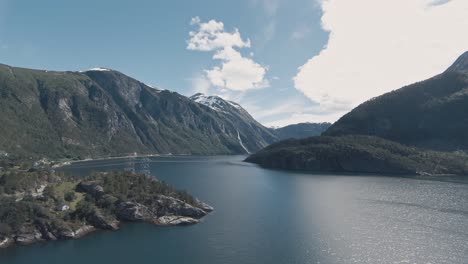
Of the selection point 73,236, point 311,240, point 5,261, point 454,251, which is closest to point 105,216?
point 73,236

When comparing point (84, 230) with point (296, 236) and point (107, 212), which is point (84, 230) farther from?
point (296, 236)

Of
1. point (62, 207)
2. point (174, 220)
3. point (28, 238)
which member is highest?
point (62, 207)

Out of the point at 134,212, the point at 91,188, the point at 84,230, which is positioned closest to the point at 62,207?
the point at 84,230

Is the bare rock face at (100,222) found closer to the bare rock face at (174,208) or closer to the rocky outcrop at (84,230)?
the rocky outcrop at (84,230)

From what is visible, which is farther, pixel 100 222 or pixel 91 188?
pixel 91 188

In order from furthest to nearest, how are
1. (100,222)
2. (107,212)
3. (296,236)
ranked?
(107,212), (100,222), (296,236)

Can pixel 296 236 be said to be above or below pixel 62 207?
below

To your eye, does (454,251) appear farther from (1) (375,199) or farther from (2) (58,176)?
(2) (58,176)

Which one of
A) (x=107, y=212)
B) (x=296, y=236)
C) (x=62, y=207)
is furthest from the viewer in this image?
(x=107, y=212)
